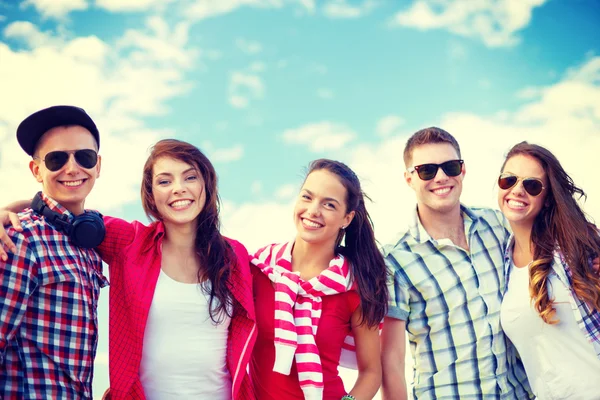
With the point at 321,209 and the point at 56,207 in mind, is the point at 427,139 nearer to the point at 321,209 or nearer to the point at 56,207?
the point at 321,209

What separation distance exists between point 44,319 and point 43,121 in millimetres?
1527

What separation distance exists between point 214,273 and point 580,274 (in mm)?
3142

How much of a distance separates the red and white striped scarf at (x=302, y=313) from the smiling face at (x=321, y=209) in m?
0.28

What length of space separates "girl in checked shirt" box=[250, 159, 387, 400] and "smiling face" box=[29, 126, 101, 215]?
60.8 inches

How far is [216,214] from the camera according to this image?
15.4ft

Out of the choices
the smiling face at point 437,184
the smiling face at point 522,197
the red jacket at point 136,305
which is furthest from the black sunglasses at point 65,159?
the smiling face at point 522,197

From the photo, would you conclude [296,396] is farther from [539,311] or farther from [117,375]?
[539,311]

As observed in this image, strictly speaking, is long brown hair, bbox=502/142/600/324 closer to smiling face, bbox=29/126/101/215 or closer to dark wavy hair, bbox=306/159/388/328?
dark wavy hair, bbox=306/159/388/328

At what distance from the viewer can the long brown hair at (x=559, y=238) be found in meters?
4.65

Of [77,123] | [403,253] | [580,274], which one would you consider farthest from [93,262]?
[580,274]

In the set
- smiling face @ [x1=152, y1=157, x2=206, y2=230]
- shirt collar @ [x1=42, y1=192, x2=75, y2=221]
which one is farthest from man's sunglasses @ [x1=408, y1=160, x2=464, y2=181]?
shirt collar @ [x1=42, y1=192, x2=75, y2=221]

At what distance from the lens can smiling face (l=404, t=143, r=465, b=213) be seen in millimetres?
5270

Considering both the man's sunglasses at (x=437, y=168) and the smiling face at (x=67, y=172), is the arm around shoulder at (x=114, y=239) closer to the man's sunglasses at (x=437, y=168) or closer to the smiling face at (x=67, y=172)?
the smiling face at (x=67, y=172)

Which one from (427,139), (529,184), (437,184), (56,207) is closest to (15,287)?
(56,207)
